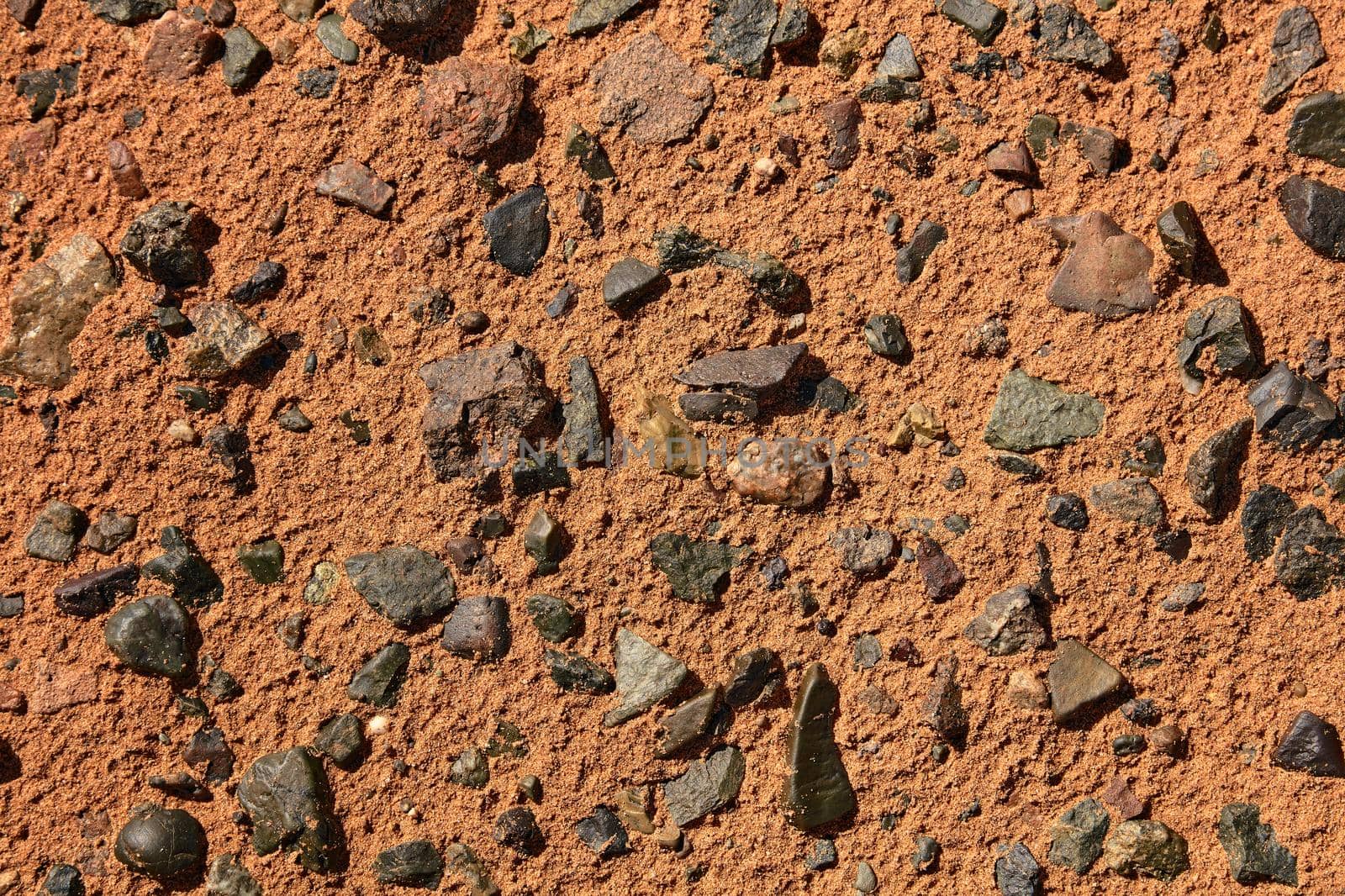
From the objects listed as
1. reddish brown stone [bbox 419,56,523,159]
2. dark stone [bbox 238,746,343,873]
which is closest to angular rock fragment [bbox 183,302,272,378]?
reddish brown stone [bbox 419,56,523,159]

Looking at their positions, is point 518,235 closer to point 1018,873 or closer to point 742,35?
point 742,35

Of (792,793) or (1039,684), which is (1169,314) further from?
(792,793)

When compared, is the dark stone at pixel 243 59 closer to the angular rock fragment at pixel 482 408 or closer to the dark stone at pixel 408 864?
the angular rock fragment at pixel 482 408

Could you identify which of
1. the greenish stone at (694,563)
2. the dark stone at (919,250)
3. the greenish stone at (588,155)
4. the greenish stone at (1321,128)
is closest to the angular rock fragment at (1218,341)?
the greenish stone at (1321,128)

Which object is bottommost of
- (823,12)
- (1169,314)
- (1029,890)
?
(1029,890)

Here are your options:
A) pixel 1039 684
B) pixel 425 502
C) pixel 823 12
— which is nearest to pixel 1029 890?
pixel 1039 684

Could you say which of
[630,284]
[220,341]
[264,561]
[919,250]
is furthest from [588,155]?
[264,561]
